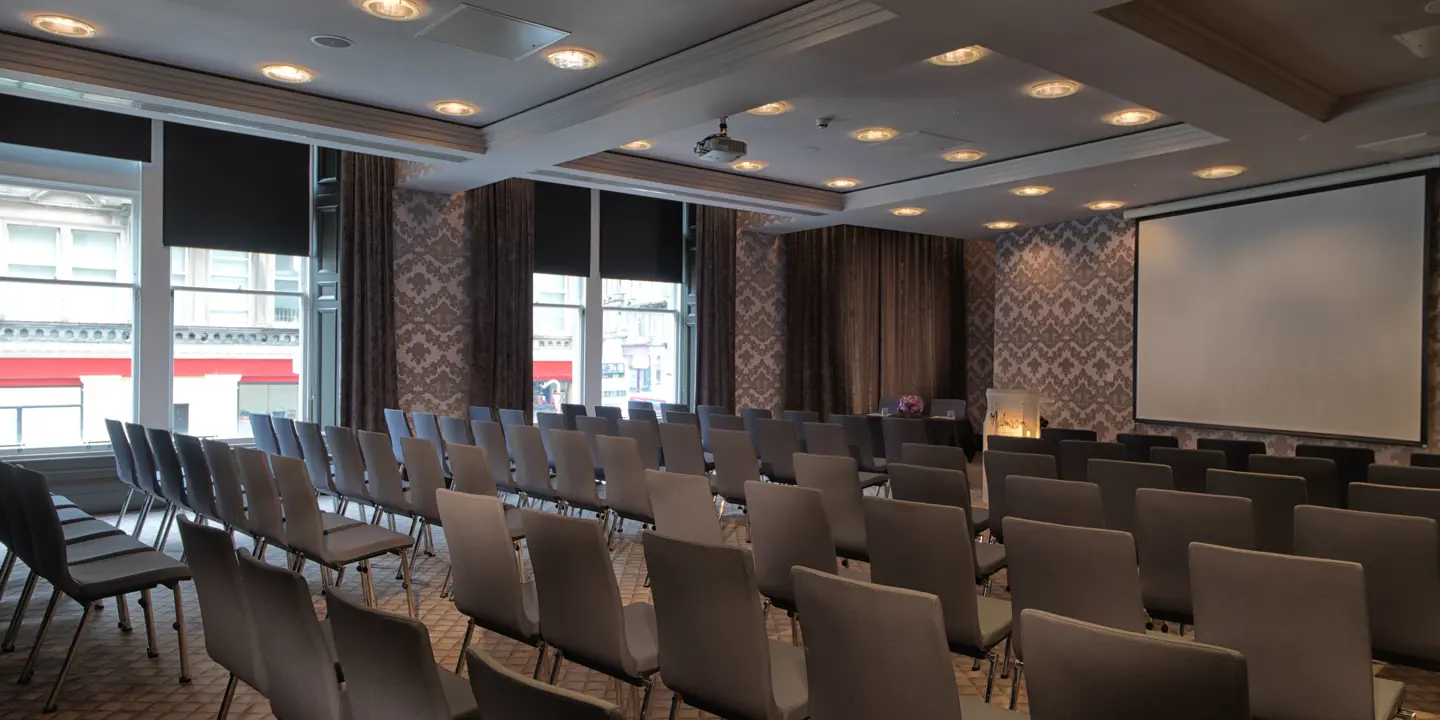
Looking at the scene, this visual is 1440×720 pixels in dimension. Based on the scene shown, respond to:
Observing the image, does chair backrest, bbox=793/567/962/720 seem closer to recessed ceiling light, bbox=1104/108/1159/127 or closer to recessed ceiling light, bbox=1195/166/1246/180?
recessed ceiling light, bbox=1104/108/1159/127

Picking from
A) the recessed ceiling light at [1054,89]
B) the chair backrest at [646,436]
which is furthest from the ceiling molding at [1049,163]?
the chair backrest at [646,436]

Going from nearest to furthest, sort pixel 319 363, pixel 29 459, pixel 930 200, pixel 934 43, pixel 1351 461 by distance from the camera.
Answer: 1. pixel 934 43
2. pixel 1351 461
3. pixel 29 459
4. pixel 319 363
5. pixel 930 200

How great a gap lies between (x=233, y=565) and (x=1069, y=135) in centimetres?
732

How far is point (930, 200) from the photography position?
987cm

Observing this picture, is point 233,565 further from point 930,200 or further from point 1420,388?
point 1420,388

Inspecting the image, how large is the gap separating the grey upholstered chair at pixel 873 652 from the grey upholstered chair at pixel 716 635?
176 millimetres

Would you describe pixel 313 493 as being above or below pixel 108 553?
above

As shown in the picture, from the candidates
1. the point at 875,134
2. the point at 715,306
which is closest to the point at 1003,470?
the point at 875,134

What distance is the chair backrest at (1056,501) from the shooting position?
351 centimetres

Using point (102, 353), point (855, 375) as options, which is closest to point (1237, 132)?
point (855, 375)

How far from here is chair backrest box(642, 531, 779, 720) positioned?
2.36m

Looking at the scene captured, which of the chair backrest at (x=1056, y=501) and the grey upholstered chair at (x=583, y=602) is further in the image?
the chair backrest at (x=1056, y=501)

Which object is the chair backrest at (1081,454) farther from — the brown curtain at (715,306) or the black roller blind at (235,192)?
the black roller blind at (235,192)

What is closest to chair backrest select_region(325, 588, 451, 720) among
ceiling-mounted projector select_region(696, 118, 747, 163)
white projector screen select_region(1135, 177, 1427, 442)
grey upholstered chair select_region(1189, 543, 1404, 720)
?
grey upholstered chair select_region(1189, 543, 1404, 720)
